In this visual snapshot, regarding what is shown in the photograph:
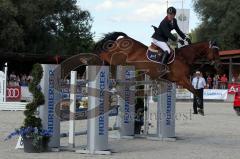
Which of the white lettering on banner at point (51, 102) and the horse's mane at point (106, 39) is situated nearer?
the white lettering on banner at point (51, 102)

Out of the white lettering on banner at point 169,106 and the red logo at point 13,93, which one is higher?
the red logo at point 13,93

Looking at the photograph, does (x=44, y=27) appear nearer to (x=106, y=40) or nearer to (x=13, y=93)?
(x=13, y=93)

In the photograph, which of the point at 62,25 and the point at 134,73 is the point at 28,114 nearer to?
the point at 134,73

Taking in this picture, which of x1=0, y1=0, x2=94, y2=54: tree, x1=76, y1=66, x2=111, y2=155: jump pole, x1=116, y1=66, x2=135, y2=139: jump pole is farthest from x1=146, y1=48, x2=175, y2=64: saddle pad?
x1=0, y1=0, x2=94, y2=54: tree

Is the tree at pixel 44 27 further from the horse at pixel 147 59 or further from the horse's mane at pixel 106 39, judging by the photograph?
the horse at pixel 147 59

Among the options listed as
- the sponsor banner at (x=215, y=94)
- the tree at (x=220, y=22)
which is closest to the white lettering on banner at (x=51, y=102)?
the sponsor banner at (x=215, y=94)

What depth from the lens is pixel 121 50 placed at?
1359 cm

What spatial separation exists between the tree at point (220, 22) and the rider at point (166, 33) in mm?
42301

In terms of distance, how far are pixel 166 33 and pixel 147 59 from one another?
882 mm

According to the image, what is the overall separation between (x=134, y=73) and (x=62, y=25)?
39.8 metres

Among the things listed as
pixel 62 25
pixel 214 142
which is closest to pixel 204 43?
pixel 214 142

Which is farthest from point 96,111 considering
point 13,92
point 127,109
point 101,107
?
point 13,92

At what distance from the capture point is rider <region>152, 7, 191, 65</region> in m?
12.6

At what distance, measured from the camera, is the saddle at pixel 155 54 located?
504 inches
